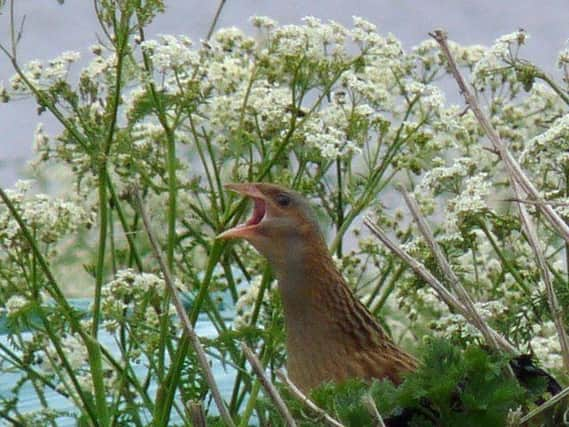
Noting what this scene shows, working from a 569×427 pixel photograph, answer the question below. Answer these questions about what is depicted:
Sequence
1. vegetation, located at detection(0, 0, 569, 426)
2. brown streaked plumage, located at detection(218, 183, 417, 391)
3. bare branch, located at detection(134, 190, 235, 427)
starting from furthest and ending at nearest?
vegetation, located at detection(0, 0, 569, 426), brown streaked plumage, located at detection(218, 183, 417, 391), bare branch, located at detection(134, 190, 235, 427)

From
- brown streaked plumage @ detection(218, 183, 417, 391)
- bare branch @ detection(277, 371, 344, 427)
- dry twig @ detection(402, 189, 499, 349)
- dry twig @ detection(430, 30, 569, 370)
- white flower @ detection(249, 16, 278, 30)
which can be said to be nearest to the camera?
bare branch @ detection(277, 371, 344, 427)

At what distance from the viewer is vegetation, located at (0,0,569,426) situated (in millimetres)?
3324

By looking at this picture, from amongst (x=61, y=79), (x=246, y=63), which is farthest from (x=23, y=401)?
(x=61, y=79)

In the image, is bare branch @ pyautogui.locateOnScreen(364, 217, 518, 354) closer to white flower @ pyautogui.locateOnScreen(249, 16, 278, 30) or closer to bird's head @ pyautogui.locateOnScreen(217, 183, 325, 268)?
bird's head @ pyautogui.locateOnScreen(217, 183, 325, 268)

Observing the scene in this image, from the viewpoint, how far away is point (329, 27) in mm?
3939

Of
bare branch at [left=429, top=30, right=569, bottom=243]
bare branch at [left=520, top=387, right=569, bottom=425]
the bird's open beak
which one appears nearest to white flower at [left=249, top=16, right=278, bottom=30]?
the bird's open beak

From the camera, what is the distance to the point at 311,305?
3152mm

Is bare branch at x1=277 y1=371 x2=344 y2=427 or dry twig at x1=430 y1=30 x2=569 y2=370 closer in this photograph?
bare branch at x1=277 y1=371 x2=344 y2=427

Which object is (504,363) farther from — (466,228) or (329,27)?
(329,27)

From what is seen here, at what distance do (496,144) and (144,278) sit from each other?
46.7 inches

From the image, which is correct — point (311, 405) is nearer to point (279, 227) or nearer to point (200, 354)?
point (200, 354)

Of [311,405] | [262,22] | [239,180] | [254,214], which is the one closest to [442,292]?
[311,405]

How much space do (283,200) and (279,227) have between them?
0.21 feet

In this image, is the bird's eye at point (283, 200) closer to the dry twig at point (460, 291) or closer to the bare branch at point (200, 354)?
the dry twig at point (460, 291)
